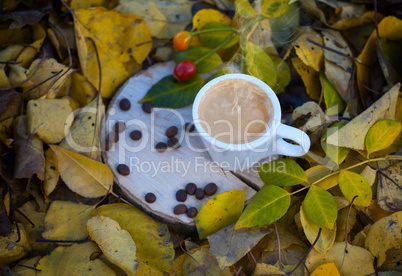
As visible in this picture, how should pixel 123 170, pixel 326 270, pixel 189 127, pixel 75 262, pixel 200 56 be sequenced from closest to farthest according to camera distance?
1. pixel 326 270
2. pixel 75 262
3. pixel 123 170
4. pixel 189 127
5. pixel 200 56

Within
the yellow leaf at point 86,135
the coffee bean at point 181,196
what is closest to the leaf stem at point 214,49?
the yellow leaf at point 86,135

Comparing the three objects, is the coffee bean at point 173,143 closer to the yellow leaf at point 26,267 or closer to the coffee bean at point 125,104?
the coffee bean at point 125,104

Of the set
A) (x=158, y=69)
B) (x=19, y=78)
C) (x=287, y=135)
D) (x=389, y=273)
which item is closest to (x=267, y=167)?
(x=287, y=135)

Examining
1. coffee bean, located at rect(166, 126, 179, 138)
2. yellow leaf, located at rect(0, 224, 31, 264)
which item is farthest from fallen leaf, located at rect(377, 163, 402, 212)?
yellow leaf, located at rect(0, 224, 31, 264)

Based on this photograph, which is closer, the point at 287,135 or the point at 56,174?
the point at 287,135

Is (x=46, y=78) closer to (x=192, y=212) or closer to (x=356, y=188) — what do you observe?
(x=192, y=212)

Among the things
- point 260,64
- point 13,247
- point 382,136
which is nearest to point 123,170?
point 13,247

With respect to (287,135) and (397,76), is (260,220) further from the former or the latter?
(397,76)
